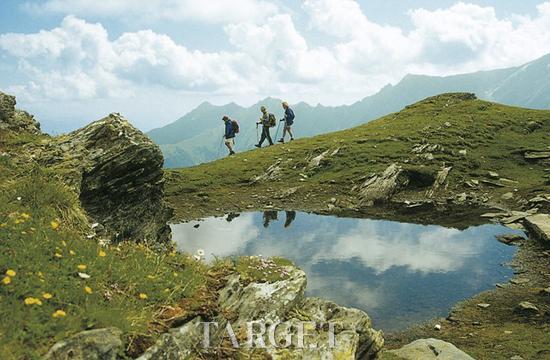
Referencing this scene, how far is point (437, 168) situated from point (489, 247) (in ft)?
70.7

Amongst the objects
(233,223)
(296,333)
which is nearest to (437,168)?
(233,223)

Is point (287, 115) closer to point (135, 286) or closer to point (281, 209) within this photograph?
point (281, 209)

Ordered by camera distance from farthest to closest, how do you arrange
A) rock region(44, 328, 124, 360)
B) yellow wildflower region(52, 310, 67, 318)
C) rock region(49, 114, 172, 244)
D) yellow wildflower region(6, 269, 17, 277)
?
1. rock region(49, 114, 172, 244)
2. yellow wildflower region(6, 269, 17, 277)
3. yellow wildflower region(52, 310, 67, 318)
4. rock region(44, 328, 124, 360)

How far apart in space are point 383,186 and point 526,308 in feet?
87.4

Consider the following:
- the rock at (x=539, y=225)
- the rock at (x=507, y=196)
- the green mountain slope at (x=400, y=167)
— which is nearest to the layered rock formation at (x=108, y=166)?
the green mountain slope at (x=400, y=167)

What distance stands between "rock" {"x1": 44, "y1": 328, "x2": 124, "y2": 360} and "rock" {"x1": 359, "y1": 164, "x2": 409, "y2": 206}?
37970mm

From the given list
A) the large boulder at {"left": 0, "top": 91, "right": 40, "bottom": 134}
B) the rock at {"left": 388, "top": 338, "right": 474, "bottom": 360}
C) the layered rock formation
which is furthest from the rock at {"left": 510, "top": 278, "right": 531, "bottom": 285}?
the large boulder at {"left": 0, "top": 91, "right": 40, "bottom": 134}

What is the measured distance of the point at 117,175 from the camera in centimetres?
2094

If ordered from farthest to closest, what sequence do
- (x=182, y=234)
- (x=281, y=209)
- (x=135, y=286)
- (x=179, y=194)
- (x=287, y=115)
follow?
(x=287, y=115), (x=179, y=194), (x=281, y=209), (x=182, y=234), (x=135, y=286)

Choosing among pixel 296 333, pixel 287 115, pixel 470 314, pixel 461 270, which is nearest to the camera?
pixel 296 333

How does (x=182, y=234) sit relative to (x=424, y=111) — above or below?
below

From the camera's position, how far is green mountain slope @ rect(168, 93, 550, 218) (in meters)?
43.8

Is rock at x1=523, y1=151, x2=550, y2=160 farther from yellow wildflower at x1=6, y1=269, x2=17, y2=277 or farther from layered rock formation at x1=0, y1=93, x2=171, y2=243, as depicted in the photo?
yellow wildflower at x1=6, y1=269, x2=17, y2=277

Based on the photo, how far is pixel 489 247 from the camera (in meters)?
29.5
